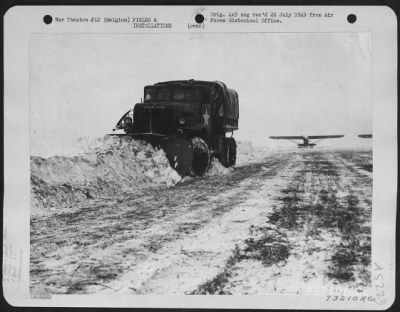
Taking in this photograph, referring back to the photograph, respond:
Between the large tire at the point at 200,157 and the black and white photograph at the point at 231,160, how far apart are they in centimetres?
40

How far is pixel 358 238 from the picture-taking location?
453cm

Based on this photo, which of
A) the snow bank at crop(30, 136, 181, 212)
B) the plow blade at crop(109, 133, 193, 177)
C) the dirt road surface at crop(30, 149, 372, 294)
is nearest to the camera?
the dirt road surface at crop(30, 149, 372, 294)

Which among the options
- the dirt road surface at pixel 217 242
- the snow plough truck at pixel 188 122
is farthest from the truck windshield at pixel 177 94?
the dirt road surface at pixel 217 242

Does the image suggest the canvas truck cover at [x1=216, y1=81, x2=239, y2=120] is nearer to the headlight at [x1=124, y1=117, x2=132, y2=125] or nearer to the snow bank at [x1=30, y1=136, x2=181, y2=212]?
the snow bank at [x1=30, y1=136, x2=181, y2=212]

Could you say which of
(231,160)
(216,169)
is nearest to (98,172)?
(216,169)

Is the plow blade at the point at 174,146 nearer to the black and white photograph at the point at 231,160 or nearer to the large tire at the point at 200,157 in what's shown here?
the large tire at the point at 200,157

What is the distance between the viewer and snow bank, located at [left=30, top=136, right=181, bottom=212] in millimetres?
4781

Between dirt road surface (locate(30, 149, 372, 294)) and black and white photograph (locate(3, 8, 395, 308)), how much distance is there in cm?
1

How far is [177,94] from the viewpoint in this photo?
17.4ft

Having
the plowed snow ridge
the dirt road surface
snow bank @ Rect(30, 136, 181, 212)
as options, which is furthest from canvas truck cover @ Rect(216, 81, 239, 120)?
snow bank @ Rect(30, 136, 181, 212)

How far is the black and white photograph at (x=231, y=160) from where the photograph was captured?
4.35 m

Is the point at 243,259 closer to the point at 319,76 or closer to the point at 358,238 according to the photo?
the point at 358,238

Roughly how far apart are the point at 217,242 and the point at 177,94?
1.82 m

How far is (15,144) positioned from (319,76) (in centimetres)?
319
